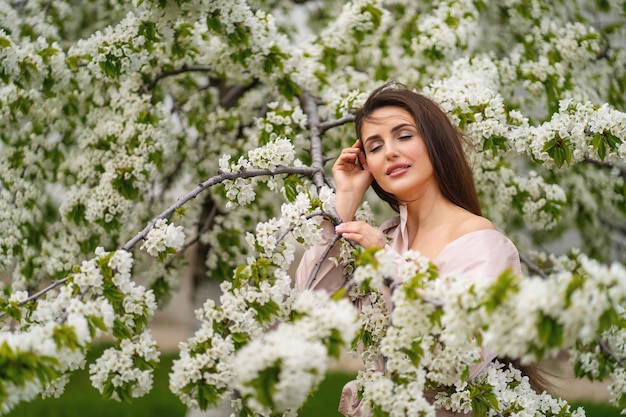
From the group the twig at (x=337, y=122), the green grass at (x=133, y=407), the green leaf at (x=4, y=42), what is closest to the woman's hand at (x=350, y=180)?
the twig at (x=337, y=122)

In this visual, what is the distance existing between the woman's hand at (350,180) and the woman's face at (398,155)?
10 centimetres

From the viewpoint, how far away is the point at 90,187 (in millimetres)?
3709

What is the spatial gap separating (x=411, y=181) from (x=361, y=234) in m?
0.38

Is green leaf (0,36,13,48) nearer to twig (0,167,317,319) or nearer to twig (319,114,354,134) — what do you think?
twig (0,167,317,319)

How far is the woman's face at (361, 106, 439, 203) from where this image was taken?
265 centimetres

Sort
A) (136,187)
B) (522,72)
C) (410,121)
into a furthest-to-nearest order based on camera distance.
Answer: (522,72) < (136,187) < (410,121)

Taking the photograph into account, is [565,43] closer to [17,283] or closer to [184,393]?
[184,393]

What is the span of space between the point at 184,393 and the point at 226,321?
0.27 m

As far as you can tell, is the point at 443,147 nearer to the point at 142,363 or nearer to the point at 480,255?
the point at 480,255

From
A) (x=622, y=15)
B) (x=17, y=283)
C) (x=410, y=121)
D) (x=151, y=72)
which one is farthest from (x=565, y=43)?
(x=17, y=283)

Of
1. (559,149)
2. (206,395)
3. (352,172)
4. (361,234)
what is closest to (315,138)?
(352,172)

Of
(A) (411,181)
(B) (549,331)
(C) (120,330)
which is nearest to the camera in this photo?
(B) (549,331)

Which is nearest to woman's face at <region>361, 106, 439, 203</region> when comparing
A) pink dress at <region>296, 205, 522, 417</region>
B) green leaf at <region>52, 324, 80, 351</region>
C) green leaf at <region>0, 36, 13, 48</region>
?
pink dress at <region>296, 205, 522, 417</region>

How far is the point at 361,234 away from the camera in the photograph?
241 cm
